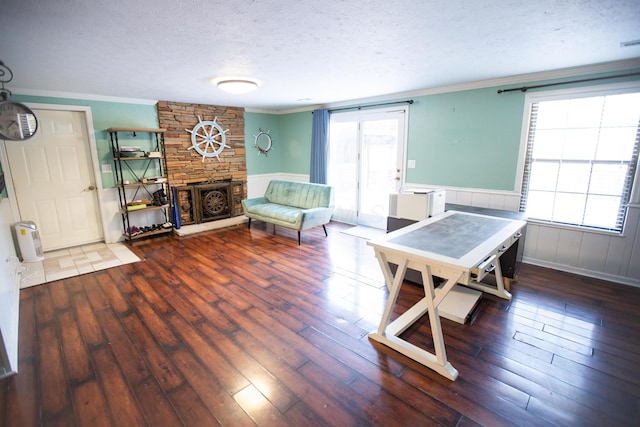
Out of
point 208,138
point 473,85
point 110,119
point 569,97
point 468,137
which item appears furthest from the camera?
point 208,138

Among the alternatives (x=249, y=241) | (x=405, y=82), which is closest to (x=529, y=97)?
(x=405, y=82)

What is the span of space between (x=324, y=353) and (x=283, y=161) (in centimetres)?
505

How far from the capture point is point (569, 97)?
318cm

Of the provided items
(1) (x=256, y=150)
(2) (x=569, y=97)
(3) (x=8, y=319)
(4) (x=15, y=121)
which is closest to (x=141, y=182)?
(4) (x=15, y=121)

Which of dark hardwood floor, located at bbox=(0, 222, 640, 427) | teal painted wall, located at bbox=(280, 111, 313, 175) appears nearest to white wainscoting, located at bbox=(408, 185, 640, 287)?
dark hardwood floor, located at bbox=(0, 222, 640, 427)

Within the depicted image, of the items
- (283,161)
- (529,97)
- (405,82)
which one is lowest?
(283,161)

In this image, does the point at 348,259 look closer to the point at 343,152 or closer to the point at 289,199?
the point at 289,199

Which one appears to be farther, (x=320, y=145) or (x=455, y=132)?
(x=320, y=145)

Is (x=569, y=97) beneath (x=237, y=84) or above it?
beneath

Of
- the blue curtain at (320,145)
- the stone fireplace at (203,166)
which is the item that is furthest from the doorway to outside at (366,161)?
the stone fireplace at (203,166)

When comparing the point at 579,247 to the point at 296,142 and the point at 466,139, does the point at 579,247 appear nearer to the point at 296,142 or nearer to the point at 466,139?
the point at 466,139

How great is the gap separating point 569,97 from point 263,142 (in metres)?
4.93

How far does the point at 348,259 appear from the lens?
3857 mm

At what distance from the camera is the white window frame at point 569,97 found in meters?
2.91
